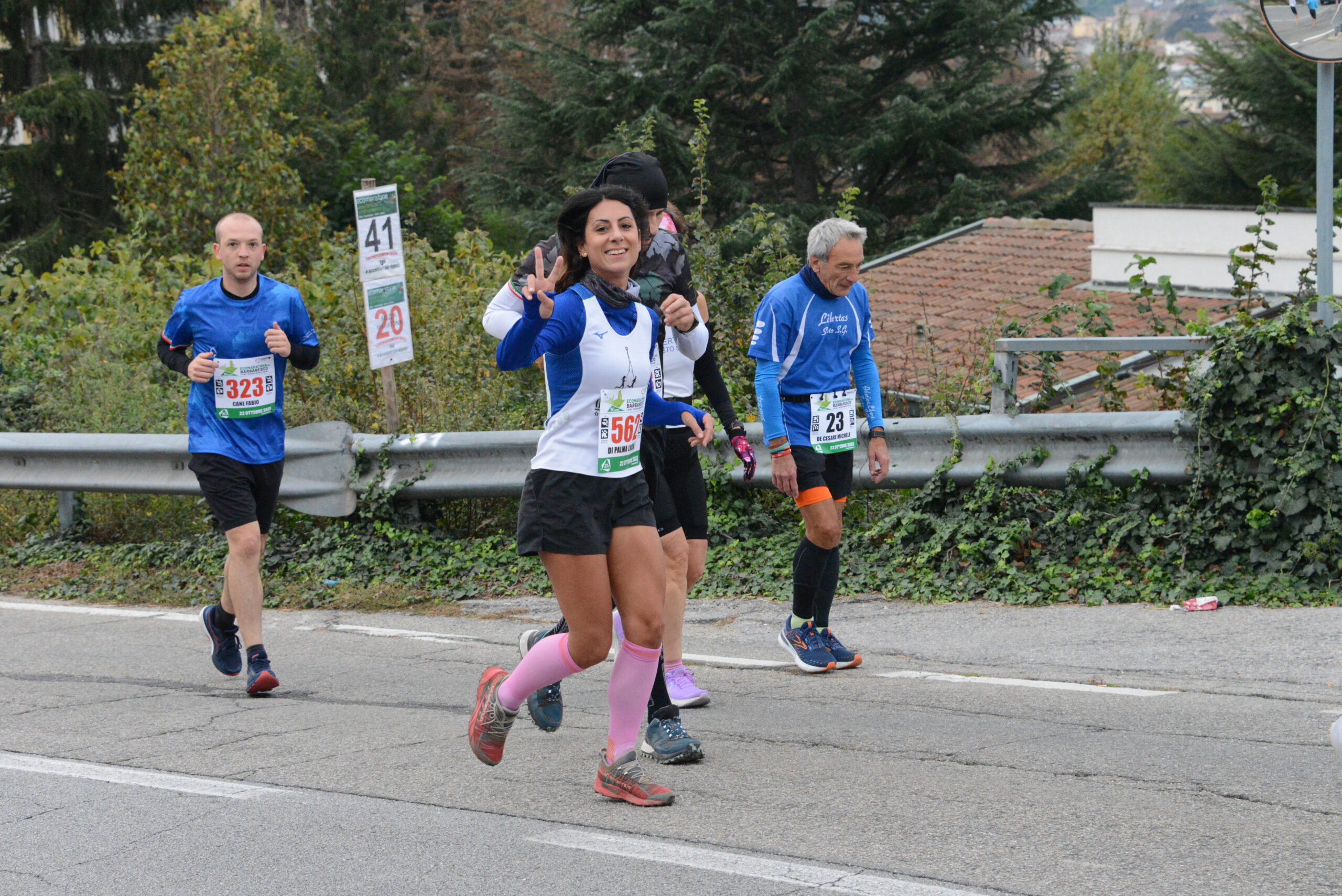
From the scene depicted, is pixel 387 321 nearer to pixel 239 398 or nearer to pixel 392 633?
pixel 392 633

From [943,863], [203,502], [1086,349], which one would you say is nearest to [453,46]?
[203,502]

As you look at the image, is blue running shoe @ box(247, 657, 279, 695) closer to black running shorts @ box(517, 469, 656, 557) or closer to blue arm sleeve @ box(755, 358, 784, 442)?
black running shorts @ box(517, 469, 656, 557)

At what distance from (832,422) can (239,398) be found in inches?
107

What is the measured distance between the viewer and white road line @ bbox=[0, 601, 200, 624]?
28.0ft

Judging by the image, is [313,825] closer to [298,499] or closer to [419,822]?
[419,822]

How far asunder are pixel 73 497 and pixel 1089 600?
728 cm

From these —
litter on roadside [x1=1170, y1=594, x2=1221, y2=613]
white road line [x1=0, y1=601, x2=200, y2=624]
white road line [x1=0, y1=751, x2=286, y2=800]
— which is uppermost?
litter on roadside [x1=1170, y1=594, x2=1221, y2=613]

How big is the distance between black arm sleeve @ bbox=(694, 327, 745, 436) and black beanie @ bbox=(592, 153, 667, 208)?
0.65 meters

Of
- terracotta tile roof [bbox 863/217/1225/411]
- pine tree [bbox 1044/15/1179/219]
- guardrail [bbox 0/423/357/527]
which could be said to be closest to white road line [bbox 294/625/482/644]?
guardrail [bbox 0/423/357/527]

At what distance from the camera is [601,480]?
4555 mm

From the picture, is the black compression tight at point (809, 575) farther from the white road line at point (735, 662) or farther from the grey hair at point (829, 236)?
the grey hair at point (829, 236)

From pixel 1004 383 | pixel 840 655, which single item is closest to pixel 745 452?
pixel 840 655

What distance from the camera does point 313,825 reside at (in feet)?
14.7

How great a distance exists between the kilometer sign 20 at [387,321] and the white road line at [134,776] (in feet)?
14.2
